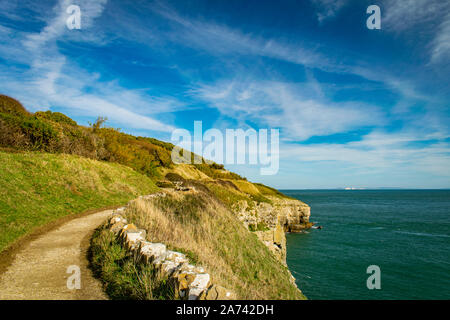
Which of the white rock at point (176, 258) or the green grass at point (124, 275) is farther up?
the white rock at point (176, 258)

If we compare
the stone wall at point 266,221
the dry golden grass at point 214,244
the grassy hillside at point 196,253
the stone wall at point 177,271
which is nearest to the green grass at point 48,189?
the grassy hillside at point 196,253

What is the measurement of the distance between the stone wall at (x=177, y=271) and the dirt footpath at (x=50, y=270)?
1044 millimetres

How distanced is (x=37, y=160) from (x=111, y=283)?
13743 mm

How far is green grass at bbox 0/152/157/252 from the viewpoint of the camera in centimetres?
859

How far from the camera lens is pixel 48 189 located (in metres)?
12.0

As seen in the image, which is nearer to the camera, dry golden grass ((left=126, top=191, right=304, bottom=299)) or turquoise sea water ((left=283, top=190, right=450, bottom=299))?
dry golden grass ((left=126, top=191, right=304, bottom=299))

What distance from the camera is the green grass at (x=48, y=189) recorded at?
28.2ft

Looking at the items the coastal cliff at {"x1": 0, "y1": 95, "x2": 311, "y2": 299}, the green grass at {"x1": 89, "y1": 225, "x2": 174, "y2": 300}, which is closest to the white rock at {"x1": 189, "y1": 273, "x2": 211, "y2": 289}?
the coastal cliff at {"x1": 0, "y1": 95, "x2": 311, "y2": 299}

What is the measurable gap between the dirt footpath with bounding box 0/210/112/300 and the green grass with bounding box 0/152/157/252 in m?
1.02

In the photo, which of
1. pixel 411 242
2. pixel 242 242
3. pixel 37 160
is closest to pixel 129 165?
pixel 37 160

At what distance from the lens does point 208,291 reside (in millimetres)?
3625

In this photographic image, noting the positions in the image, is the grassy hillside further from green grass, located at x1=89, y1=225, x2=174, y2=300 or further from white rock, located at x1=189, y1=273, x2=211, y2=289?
white rock, located at x1=189, y1=273, x2=211, y2=289

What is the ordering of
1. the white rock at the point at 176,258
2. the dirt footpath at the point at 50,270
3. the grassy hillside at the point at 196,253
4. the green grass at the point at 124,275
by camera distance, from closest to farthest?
the green grass at the point at 124,275
the dirt footpath at the point at 50,270
the grassy hillside at the point at 196,253
the white rock at the point at 176,258

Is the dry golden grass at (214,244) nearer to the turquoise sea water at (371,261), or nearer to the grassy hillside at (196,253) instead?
the grassy hillside at (196,253)
